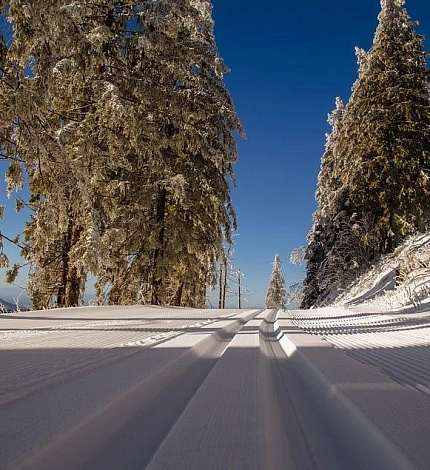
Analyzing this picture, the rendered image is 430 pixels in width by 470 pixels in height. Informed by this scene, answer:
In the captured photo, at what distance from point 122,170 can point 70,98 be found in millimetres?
2510

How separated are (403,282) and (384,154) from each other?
8.96 metres

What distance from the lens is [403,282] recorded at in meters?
7.95

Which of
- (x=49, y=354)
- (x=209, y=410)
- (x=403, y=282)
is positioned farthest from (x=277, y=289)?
(x=209, y=410)

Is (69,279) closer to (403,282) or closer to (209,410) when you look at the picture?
(403,282)

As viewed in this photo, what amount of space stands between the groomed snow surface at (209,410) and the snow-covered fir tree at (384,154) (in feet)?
44.3

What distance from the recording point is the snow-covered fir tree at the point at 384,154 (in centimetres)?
1467

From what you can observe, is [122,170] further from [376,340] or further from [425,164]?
[425,164]

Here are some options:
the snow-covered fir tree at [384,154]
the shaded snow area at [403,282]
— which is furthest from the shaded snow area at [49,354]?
the snow-covered fir tree at [384,154]

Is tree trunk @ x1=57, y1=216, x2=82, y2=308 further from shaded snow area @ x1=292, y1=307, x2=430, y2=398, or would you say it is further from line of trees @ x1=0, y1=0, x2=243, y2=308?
shaded snow area @ x1=292, y1=307, x2=430, y2=398

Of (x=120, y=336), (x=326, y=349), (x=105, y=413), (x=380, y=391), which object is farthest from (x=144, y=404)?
(x=120, y=336)

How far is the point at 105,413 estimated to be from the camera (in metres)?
1.22

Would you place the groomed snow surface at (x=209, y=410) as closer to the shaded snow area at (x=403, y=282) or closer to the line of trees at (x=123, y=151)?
the shaded snow area at (x=403, y=282)

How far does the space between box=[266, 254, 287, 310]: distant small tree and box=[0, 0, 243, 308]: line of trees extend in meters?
29.7

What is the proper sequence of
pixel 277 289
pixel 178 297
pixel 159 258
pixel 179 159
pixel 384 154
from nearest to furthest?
pixel 159 258, pixel 179 159, pixel 178 297, pixel 384 154, pixel 277 289
